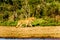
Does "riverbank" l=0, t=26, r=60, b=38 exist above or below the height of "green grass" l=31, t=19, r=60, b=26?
below

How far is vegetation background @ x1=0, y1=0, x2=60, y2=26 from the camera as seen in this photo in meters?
2.56

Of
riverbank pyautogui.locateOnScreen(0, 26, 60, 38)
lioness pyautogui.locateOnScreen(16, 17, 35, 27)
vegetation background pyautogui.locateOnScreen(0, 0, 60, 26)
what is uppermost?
vegetation background pyautogui.locateOnScreen(0, 0, 60, 26)

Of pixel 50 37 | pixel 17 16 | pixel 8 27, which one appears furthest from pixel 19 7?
pixel 50 37

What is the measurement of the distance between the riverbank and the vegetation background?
0.17ft

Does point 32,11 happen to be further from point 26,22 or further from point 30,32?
point 30,32

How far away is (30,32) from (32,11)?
0.85 ft

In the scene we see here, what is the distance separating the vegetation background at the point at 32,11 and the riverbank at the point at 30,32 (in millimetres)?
51

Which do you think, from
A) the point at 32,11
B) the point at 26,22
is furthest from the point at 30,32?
the point at 32,11

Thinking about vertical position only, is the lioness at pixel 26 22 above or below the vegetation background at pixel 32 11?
below

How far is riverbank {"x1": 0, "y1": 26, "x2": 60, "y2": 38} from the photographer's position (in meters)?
2.54

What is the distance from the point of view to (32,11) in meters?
2.59

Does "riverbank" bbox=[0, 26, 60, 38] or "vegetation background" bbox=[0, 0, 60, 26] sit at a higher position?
"vegetation background" bbox=[0, 0, 60, 26]

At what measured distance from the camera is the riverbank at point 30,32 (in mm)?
2543

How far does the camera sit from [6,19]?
2582 millimetres
